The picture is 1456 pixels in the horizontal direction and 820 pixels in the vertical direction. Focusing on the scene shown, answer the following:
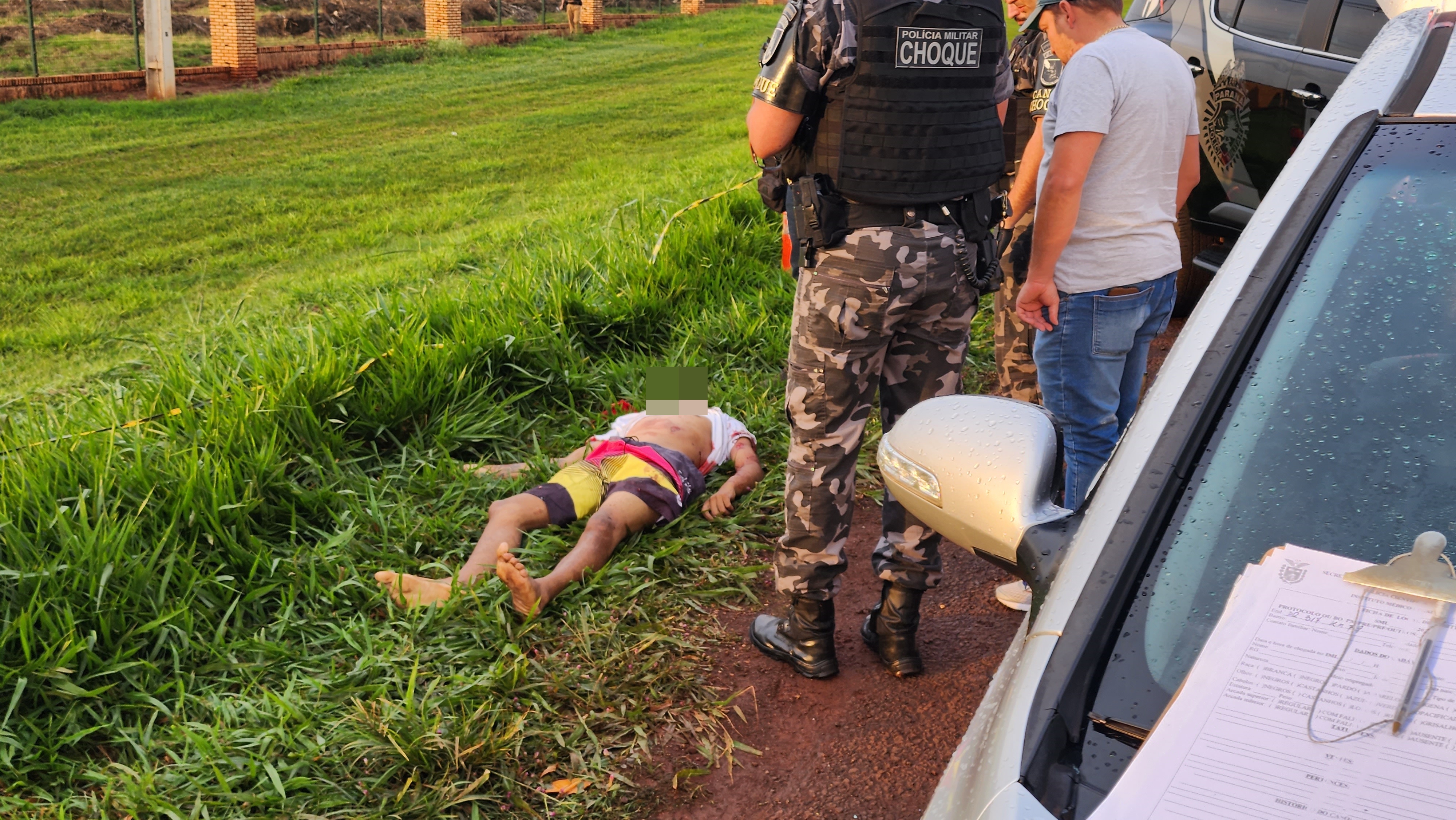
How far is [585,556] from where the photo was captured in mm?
3588

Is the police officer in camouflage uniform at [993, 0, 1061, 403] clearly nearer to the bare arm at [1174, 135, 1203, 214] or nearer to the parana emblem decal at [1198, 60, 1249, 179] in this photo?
the bare arm at [1174, 135, 1203, 214]

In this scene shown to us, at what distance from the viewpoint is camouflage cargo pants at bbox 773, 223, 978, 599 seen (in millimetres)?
2873

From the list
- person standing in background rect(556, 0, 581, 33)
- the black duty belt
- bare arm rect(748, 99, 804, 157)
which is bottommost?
the black duty belt

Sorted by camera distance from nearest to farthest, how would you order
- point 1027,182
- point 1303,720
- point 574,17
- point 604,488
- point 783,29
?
point 1303,720
point 783,29
point 1027,182
point 604,488
point 574,17

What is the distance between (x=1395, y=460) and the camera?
1.40 meters

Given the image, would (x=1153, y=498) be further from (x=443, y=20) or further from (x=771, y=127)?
(x=443, y=20)

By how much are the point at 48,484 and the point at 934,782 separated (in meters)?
2.53

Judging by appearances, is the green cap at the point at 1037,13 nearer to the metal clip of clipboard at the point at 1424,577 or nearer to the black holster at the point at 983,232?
the black holster at the point at 983,232

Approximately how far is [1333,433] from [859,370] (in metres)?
1.59

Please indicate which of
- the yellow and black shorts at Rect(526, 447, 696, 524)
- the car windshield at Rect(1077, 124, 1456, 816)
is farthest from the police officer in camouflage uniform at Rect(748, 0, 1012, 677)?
the car windshield at Rect(1077, 124, 1456, 816)

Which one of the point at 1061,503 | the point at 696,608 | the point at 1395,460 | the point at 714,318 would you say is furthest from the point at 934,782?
the point at 714,318

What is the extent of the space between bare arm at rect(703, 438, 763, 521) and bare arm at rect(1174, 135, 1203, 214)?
5.48 feet

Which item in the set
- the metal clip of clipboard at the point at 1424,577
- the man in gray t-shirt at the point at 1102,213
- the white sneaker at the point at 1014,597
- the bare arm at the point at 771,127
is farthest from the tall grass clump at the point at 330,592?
the metal clip of clipboard at the point at 1424,577

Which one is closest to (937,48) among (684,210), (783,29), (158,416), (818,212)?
(783,29)
